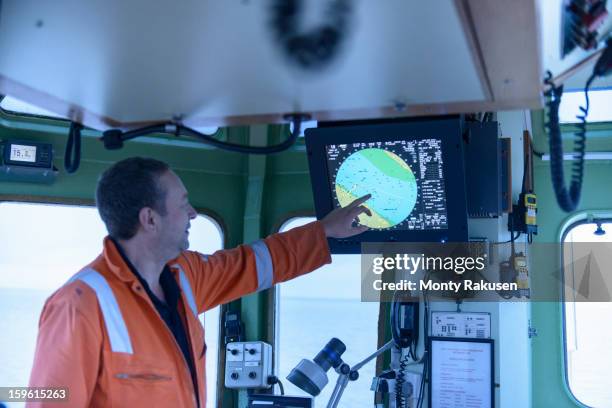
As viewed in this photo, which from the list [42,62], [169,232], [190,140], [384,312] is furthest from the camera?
[190,140]

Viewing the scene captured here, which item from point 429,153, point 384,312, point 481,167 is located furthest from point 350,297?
point 429,153

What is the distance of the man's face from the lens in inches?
83.4

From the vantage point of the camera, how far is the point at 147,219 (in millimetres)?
2104

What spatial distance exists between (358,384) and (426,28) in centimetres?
406

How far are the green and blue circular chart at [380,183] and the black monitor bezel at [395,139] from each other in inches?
2.8

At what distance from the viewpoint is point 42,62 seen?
1.24 m

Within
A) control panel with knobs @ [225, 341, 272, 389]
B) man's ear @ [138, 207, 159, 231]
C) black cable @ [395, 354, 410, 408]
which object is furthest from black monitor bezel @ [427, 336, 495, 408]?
man's ear @ [138, 207, 159, 231]

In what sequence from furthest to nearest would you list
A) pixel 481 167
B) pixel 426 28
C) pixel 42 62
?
pixel 481 167
pixel 42 62
pixel 426 28

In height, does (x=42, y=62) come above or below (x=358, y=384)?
above

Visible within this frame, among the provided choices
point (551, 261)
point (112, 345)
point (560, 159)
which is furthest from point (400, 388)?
point (560, 159)

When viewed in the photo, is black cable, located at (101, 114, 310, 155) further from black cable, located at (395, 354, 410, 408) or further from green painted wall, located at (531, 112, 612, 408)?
green painted wall, located at (531, 112, 612, 408)

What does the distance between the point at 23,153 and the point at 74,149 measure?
9.33 ft

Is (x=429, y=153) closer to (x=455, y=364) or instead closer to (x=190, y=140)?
(x=455, y=364)

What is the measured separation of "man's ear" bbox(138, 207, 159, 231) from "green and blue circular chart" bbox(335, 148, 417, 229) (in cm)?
89
